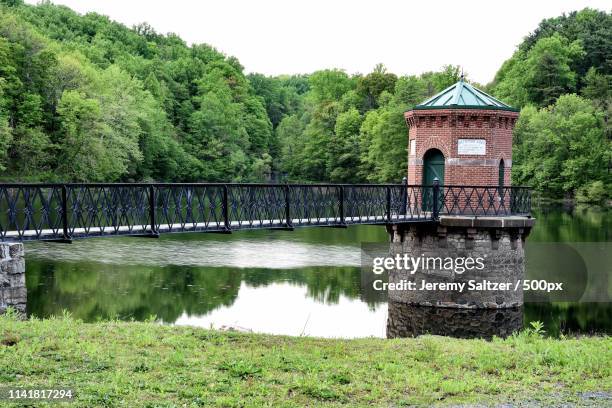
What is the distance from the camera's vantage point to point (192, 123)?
257 ft

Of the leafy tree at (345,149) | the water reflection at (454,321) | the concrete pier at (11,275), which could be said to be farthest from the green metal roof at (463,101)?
the leafy tree at (345,149)

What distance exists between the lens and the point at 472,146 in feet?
80.5

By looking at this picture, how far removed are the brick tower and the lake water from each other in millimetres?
4276

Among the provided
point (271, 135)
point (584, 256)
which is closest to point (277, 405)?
point (584, 256)

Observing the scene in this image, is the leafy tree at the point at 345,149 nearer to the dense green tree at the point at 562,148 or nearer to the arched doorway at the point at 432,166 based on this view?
the dense green tree at the point at 562,148

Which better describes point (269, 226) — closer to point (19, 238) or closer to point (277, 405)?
point (19, 238)

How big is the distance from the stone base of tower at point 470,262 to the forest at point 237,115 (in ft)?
101

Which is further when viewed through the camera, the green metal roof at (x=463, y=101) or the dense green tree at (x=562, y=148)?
the dense green tree at (x=562, y=148)

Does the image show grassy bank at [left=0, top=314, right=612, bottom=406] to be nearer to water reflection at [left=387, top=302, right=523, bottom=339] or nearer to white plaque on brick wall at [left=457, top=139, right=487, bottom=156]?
water reflection at [left=387, top=302, right=523, bottom=339]

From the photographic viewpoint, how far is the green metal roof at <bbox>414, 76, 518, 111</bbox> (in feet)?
79.9

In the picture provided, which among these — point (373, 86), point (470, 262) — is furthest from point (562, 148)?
point (470, 262)

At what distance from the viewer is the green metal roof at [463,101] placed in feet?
79.9

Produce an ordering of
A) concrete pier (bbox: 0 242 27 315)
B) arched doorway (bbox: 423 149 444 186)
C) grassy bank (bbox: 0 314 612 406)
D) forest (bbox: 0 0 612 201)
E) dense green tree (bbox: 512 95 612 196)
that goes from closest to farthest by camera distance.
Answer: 1. grassy bank (bbox: 0 314 612 406)
2. concrete pier (bbox: 0 242 27 315)
3. arched doorway (bbox: 423 149 444 186)
4. forest (bbox: 0 0 612 201)
5. dense green tree (bbox: 512 95 612 196)

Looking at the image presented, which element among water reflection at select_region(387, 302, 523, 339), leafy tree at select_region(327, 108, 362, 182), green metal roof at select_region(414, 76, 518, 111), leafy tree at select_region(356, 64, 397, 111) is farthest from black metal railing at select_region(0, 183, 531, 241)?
leafy tree at select_region(356, 64, 397, 111)
